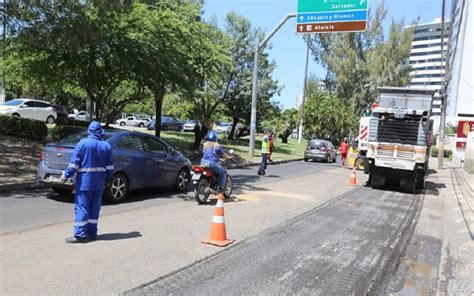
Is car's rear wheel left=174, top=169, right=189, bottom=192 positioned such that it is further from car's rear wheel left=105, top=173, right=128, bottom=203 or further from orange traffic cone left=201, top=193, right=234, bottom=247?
orange traffic cone left=201, top=193, right=234, bottom=247

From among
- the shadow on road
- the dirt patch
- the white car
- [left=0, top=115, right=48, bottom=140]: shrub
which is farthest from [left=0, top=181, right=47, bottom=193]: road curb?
the white car

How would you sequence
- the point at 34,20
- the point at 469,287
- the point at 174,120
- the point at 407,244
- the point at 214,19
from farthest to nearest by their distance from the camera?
the point at 174,120
the point at 214,19
the point at 34,20
the point at 407,244
the point at 469,287

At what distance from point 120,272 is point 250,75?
92.9ft

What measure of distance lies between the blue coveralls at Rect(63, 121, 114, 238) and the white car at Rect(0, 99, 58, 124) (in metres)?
24.6

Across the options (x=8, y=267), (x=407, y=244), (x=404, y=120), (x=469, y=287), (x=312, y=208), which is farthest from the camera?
(x=404, y=120)

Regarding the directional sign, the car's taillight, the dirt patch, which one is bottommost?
the dirt patch

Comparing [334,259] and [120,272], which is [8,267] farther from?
[334,259]

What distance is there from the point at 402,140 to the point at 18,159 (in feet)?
41.6

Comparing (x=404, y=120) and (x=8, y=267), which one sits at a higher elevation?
(x=404, y=120)

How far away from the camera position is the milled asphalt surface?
5.20 m

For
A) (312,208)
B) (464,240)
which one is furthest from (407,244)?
(312,208)

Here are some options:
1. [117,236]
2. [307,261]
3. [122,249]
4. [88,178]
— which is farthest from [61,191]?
[307,261]

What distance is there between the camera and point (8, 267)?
5332 mm

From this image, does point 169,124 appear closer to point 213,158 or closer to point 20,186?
point 20,186
